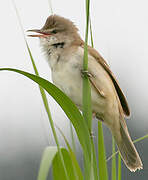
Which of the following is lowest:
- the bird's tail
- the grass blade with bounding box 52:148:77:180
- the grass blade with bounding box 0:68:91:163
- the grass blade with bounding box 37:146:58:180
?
the bird's tail

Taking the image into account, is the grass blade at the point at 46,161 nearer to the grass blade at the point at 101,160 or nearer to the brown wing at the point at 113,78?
the grass blade at the point at 101,160

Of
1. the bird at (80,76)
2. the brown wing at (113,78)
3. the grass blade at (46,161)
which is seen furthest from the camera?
the brown wing at (113,78)

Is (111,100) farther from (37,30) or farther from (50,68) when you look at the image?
(37,30)

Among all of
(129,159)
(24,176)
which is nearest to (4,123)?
(24,176)

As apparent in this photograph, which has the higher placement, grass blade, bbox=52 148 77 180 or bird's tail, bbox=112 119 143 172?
grass blade, bbox=52 148 77 180

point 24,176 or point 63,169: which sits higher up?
point 63,169

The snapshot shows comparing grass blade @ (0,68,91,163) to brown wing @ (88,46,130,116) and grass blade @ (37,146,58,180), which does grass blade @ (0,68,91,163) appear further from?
brown wing @ (88,46,130,116)

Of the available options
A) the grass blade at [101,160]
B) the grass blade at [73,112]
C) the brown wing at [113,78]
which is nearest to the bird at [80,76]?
the brown wing at [113,78]

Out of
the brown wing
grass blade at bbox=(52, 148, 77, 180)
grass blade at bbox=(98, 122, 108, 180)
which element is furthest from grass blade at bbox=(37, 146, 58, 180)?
the brown wing
